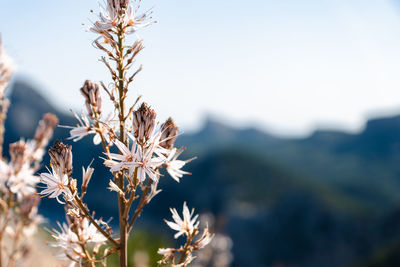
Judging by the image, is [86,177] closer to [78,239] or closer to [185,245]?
[78,239]

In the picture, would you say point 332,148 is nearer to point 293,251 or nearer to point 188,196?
point 188,196

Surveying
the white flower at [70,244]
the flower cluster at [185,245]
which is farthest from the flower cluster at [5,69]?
the flower cluster at [185,245]

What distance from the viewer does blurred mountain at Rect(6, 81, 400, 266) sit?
30656 millimetres

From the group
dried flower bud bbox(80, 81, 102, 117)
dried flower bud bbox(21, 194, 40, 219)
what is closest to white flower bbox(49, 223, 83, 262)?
dried flower bud bbox(80, 81, 102, 117)

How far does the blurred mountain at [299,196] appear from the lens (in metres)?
30.7

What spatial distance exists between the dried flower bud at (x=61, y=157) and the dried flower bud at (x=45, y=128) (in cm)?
188

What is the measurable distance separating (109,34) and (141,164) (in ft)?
2.48

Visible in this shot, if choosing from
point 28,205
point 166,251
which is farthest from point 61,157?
point 28,205

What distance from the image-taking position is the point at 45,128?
3.46 m

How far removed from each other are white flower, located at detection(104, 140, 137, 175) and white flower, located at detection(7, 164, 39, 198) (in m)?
1.45

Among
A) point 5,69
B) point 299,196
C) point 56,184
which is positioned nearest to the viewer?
point 56,184

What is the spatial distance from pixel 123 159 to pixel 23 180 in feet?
5.48

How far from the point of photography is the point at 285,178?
48.0 meters

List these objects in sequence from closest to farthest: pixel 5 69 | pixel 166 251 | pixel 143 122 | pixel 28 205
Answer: pixel 143 122 < pixel 166 251 < pixel 28 205 < pixel 5 69
